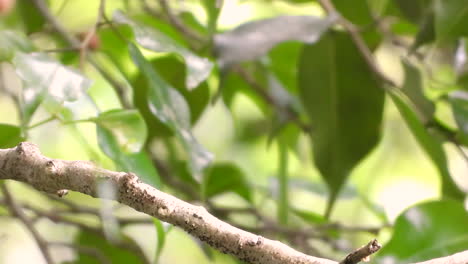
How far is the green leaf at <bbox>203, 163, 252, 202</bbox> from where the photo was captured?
0.88 metres

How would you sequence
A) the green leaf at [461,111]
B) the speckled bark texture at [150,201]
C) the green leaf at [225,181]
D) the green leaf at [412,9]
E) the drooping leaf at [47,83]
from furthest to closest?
the green leaf at [225,181], the green leaf at [412,9], the green leaf at [461,111], the drooping leaf at [47,83], the speckled bark texture at [150,201]

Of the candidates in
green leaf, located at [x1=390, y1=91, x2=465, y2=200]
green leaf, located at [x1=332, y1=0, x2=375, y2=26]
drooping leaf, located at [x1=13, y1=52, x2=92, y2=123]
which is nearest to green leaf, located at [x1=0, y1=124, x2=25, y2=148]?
drooping leaf, located at [x1=13, y1=52, x2=92, y2=123]

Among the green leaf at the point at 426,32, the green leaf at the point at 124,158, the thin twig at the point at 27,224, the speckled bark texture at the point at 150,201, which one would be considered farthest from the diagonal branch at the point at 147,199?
the green leaf at the point at 426,32

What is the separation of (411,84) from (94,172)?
405 mm

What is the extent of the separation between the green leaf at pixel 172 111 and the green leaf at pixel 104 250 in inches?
8.1

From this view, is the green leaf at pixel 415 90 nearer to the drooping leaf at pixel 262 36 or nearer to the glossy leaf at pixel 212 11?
the drooping leaf at pixel 262 36

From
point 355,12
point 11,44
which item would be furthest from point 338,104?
point 11,44

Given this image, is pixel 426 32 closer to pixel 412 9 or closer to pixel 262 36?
pixel 412 9

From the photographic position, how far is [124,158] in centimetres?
52

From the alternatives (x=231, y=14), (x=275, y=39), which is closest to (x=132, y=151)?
(x=275, y=39)

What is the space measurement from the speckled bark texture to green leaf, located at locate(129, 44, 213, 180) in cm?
17

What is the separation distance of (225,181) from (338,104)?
→ 18 centimetres

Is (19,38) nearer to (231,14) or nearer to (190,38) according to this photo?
(190,38)

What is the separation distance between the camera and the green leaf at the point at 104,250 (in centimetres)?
76
